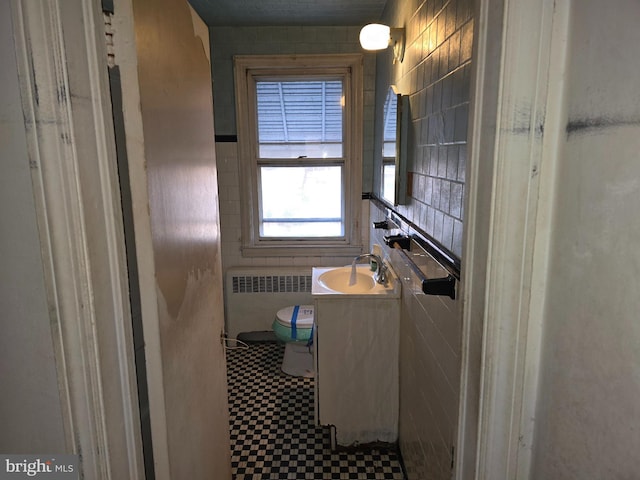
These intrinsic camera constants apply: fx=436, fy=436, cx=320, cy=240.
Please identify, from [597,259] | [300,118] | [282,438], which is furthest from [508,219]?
[300,118]

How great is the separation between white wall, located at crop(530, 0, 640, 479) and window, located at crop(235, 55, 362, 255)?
9.37 feet

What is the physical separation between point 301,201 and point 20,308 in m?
2.98

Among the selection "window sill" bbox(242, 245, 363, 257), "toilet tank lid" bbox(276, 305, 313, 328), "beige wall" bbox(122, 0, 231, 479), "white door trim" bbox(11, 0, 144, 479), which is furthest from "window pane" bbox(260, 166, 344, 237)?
"white door trim" bbox(11, 0, 144, 479)

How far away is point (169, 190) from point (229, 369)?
2.43 m

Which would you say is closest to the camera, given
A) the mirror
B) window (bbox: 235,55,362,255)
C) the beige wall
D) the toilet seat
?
the beige wall

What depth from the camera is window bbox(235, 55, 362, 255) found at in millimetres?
3420

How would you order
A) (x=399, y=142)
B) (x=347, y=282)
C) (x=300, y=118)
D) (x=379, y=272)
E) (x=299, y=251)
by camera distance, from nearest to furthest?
1. (x=399, y=142)
2. (x=379, y=272)
3. (x=347, y=282)
4. (x=300, y=118)
5. (x=299, y=251)

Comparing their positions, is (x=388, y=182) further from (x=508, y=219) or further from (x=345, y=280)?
(x=508, y=219)

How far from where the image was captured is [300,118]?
11.6ft

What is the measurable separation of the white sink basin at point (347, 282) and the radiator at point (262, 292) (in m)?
0.79

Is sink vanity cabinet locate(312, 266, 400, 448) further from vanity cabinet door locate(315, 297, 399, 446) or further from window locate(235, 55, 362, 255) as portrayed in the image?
window locate(235, 55, 362, 255)

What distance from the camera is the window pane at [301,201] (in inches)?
145

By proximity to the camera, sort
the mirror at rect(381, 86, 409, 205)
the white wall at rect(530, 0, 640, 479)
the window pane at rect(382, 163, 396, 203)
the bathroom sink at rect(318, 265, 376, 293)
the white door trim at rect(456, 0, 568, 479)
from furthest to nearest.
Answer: the bathroom sink at rect(318, 265, 376, 293)
the window pane at rect(382, 163, 396, 203)
the mirror at rect(381, 86, 409, 205)
the white door trim at rect(456, 0, 568, 479)
the white wall at rect(530, 0, 640, 479)

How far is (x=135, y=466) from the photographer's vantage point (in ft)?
3.28
